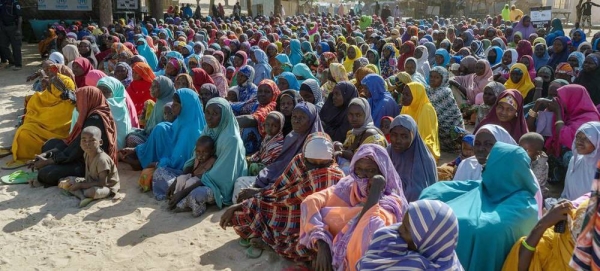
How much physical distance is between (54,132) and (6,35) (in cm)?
841

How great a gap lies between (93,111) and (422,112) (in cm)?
365

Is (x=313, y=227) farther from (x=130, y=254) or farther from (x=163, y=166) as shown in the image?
(x=163, y=166)

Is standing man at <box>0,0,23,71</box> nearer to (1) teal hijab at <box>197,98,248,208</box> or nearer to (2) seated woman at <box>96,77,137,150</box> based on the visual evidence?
(2) seated woman at <box>96,77,137,150</box>

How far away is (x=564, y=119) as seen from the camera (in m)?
5.93

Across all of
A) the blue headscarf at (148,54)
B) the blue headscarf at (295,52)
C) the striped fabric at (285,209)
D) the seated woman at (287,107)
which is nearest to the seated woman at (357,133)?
the seated woman at (287,107)

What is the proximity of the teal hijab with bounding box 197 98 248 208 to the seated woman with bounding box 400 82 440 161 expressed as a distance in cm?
215

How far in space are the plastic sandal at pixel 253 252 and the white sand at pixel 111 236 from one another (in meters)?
0.04

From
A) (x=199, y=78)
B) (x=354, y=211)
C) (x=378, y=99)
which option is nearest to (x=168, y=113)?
(x=199, y=78)

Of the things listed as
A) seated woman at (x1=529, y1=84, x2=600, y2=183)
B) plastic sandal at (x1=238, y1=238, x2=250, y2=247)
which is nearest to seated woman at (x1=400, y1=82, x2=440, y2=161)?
seated woman at (x1=529, y1=84, x2=600, y2=183)

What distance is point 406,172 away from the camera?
418 centimetres

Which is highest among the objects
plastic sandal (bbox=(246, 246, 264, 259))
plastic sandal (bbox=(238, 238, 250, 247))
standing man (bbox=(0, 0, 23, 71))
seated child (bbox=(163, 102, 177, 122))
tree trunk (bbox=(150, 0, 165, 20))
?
tree trunk (bbox=(150, 0, 165, 20))

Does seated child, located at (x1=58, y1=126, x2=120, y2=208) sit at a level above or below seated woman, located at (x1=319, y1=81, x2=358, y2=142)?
below

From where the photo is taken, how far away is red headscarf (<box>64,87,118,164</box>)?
5.66 m

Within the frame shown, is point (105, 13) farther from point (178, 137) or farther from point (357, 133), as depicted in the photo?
point (357, 133)
